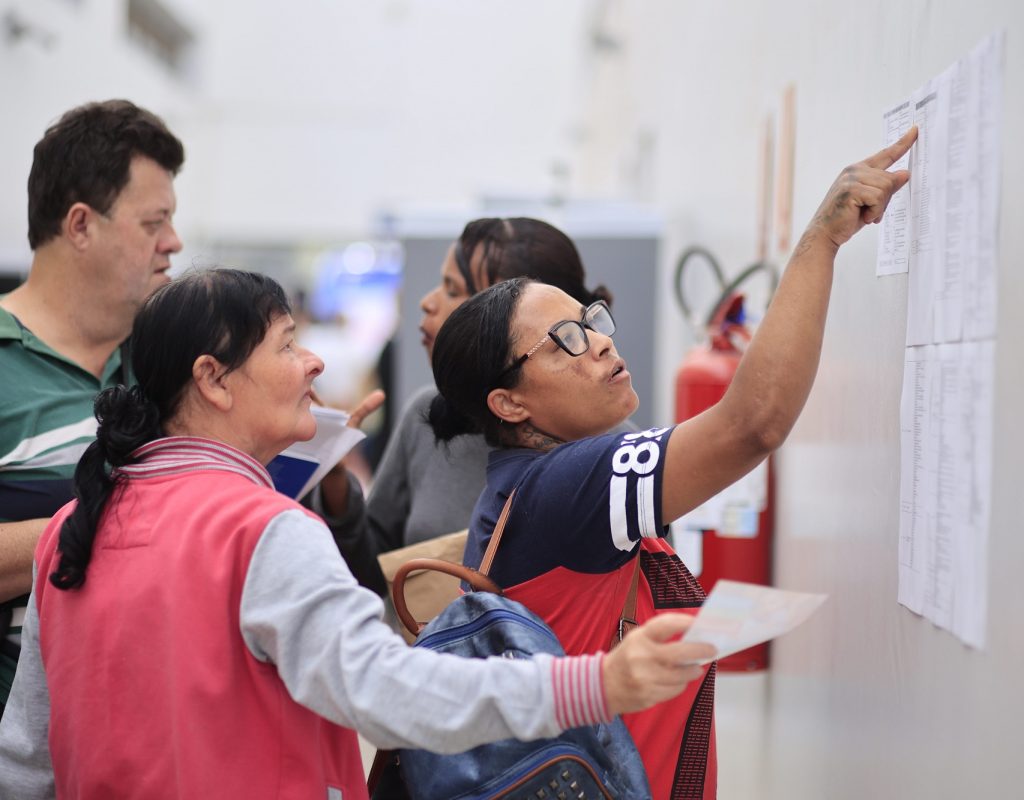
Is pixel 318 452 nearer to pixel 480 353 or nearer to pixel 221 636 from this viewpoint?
pixel 480 353

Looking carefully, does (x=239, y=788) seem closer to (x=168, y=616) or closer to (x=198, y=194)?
(x=168, y=616)

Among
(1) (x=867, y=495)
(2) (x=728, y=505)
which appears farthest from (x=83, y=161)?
(2) (x=728, y=505)

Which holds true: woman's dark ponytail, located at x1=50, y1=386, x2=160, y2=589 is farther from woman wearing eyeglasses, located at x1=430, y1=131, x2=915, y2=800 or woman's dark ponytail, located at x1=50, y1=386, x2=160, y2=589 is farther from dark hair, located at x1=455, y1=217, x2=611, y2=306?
dark hair, located at x1=455, y1=217, x2=611, y2=306

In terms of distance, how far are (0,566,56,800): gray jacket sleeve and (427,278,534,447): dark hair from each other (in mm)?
677

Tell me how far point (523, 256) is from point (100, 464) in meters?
0.99

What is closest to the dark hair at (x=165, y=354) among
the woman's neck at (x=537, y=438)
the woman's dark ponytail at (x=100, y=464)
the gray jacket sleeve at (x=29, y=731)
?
the woman's dark ponytail at (x=100, y=464)

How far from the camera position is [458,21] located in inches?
573

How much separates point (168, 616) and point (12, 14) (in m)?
7.46

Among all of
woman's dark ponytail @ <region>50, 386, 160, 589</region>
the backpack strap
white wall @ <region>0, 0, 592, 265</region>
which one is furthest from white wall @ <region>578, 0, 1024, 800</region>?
white wall @ <region>0, 0, 592, 265</region>

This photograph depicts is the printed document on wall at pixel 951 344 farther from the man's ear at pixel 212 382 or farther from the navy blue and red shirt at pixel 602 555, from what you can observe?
the man's ear at pixel 212 382

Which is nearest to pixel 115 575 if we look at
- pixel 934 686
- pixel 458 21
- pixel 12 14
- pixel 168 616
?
pixel 168 616

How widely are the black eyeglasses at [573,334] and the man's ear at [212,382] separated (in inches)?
16.5

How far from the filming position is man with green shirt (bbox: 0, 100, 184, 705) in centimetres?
197

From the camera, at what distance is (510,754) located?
1361 mm
